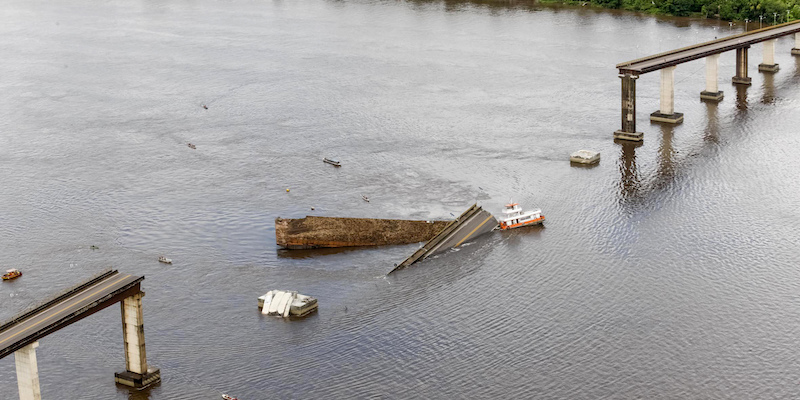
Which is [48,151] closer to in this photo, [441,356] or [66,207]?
[66,207]

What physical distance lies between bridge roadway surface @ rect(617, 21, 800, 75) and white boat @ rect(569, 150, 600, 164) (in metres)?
11.0

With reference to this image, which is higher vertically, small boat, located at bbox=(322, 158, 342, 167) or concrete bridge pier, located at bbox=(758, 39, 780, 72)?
concrete bridge pier, located at bbox=(758, 39, 780, 72)

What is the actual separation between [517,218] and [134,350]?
35.0 meters

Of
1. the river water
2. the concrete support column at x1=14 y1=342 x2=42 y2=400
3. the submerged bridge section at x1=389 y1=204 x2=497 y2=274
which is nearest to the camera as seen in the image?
the concrete support column at x1=14 y1=342 x2=42 y2=400

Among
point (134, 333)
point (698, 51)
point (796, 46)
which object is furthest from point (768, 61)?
point (134, 333)

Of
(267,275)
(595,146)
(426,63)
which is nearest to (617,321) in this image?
(267,275)

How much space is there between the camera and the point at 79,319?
56438mm

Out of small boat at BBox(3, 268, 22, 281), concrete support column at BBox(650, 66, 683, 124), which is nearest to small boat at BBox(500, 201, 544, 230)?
concrete support column at BBox(650, 66, 683, 124)

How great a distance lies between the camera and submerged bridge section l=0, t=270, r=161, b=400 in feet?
176

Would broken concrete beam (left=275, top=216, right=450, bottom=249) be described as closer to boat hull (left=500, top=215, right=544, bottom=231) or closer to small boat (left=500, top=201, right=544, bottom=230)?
boat hull (left=500, top=215, right=544, bottom=231)

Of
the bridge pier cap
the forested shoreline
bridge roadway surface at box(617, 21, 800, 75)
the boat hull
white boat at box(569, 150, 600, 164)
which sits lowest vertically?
the boat hull

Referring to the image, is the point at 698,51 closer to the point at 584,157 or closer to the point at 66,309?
the point at 584,157

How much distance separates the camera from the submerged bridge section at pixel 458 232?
7775 cm

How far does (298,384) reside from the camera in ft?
200
